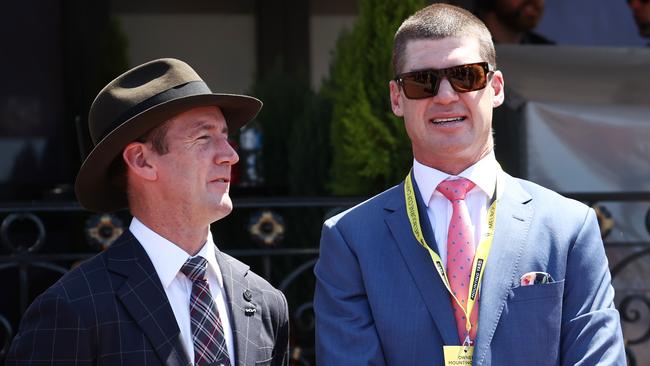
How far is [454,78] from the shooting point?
3098 mm

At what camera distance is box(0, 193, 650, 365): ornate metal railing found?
16.4 ft

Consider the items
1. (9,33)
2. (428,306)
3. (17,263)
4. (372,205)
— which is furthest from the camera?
(9,33)

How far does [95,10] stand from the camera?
7.02m

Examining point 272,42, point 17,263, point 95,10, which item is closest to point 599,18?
point 272,42

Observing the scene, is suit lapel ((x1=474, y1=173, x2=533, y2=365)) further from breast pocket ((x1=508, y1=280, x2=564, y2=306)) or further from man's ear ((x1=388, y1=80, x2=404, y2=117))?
man's ear ((x1=388, y1=80, x2=404, y2=117))

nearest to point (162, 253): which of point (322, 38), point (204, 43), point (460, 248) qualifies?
point (460, 248)

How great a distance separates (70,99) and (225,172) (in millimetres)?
3551

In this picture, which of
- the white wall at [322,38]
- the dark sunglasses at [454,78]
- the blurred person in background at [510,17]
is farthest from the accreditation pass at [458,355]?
the white wall at [322,38]

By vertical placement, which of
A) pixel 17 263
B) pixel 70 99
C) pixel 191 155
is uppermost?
pixel 191 155

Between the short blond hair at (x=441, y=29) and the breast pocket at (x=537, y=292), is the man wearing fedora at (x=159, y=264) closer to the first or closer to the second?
the short blond hair at (x=441, y=29)

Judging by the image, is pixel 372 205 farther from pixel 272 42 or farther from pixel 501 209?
pixel 272 42

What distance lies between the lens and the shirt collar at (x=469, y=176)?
3.10 m

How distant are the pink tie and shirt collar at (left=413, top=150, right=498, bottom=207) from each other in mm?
17

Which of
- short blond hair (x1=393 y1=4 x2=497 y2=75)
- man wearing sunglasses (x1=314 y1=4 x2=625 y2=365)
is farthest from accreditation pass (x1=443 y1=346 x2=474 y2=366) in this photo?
short blond hair (x1=393 y1=4 x2=497 y2=75)
